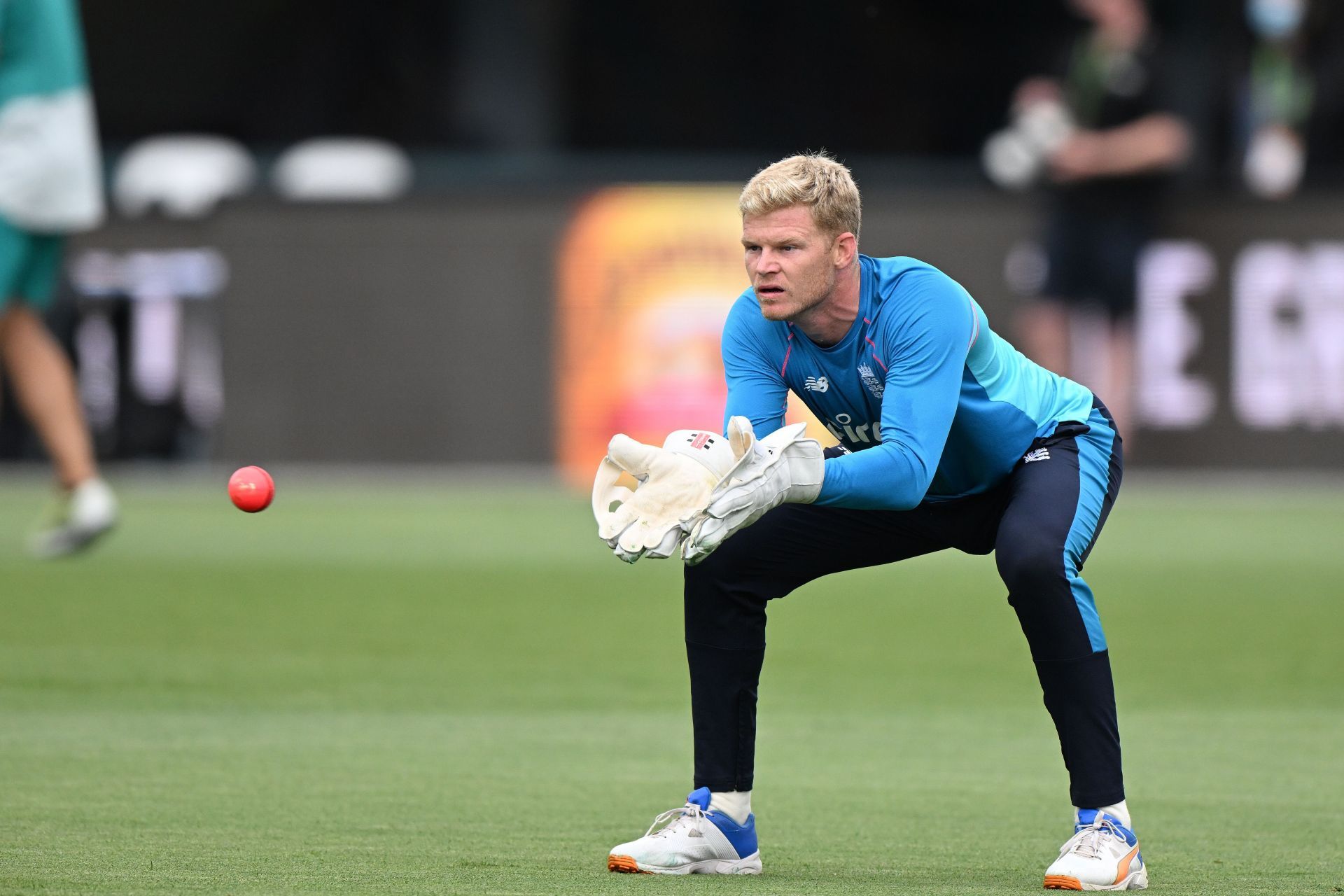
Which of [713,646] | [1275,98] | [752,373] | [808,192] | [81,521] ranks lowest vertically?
[81,521]

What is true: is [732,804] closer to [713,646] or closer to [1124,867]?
[713,646]

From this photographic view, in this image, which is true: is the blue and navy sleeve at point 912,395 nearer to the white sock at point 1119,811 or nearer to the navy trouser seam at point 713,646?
the navy trouser seam at point 713,646

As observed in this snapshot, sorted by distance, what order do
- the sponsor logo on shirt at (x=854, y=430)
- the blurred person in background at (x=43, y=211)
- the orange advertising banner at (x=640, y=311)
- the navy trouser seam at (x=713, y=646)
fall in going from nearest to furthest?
the navy trouser seam at (x=713, y=646), the sponsor logo on shirt at (x=854, y=430), the blurred person in background at (x=43, y=211), the orange advertising banner at (x=640, y=311)

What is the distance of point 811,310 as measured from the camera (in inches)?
206

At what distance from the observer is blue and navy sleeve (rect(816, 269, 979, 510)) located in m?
4.94

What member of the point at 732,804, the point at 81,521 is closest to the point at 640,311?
the point at 81,521

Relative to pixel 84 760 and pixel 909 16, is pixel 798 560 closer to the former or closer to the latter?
pixel 84 760

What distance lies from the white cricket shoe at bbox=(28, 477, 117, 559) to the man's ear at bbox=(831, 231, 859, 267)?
545cm

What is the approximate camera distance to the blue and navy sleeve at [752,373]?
5.42m

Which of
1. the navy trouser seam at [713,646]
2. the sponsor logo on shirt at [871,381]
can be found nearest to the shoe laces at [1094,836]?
the navy trouser seam at [713,646]

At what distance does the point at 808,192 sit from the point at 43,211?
590cm

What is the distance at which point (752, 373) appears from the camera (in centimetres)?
545

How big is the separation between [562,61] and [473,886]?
1969cm

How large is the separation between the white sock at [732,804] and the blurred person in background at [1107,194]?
10445 millimetres
